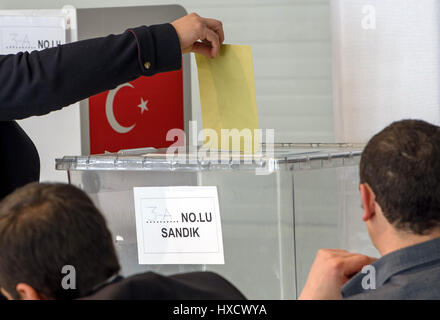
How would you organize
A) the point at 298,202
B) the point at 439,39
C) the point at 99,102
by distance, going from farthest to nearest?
the point at 99,102 < the point at 439,39 < the point at 298,202

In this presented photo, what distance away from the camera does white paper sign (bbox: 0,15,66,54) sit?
1665mm

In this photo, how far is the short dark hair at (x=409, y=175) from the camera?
804mm

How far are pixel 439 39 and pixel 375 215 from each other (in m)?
0.61

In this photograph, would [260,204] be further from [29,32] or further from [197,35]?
[29,32]

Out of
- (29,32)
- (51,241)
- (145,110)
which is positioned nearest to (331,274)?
(51,241)

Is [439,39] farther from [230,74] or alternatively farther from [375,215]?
[375,215]

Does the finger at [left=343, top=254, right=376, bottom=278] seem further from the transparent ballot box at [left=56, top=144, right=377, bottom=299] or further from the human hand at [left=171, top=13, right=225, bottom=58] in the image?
the human hand at [left=171, top=13, right=225, bottom=58]

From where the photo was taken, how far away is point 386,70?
1.32m

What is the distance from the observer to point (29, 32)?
1.67 metres

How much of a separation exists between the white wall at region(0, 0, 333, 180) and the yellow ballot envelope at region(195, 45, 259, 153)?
1.39m

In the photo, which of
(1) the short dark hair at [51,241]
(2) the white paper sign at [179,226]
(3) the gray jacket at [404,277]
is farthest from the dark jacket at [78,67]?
(3) the gray jacket at [404,277]

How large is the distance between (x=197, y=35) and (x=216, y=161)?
0.27 metres

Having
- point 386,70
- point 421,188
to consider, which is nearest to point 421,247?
point 421,188

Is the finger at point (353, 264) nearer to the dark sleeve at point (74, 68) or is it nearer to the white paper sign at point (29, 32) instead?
the dark sleeve at point (74, 68)
